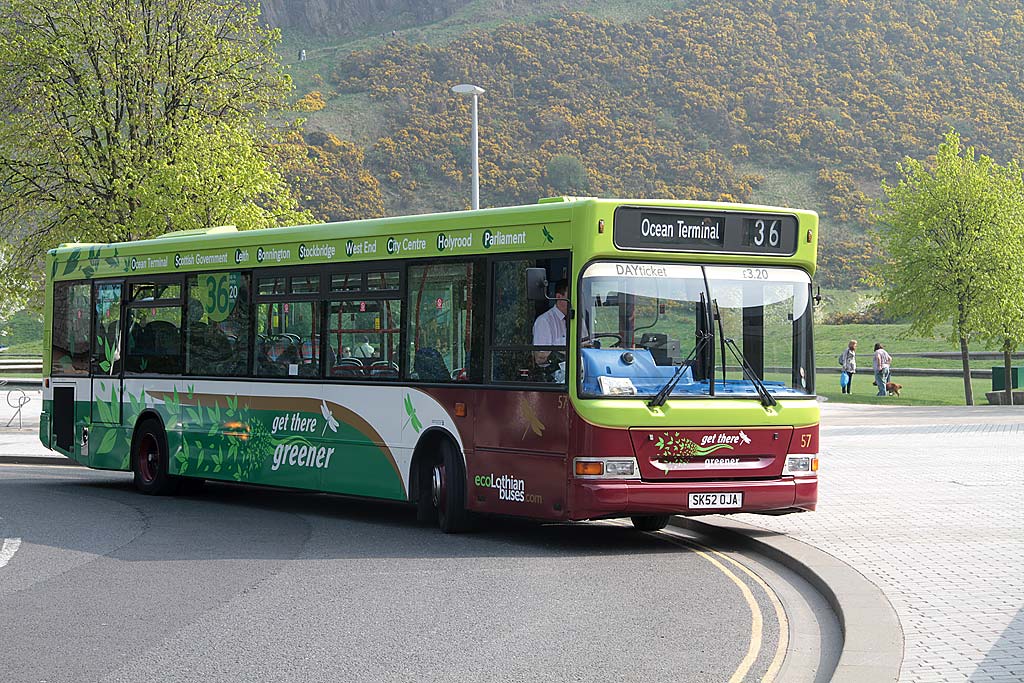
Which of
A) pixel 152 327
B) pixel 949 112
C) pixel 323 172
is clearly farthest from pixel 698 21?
pixel 152 327

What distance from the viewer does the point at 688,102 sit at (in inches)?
4953

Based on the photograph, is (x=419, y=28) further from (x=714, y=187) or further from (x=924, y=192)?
(x=924, y=192)

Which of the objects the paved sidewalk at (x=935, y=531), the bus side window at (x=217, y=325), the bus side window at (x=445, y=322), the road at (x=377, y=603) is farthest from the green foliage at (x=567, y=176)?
the road at (x=377, y=603)

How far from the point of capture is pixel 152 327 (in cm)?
1716

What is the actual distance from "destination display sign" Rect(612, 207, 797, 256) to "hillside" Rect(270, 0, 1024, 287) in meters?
87.5

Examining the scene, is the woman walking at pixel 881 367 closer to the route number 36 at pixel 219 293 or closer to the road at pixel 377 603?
the route number 36 at pixel 219 293

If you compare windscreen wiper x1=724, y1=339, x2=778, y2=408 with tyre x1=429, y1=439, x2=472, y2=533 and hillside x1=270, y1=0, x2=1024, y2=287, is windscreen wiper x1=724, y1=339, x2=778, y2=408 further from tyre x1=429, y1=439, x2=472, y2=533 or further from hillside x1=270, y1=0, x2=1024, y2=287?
hillside x1=270, y1=0, x2=1024, y2=287

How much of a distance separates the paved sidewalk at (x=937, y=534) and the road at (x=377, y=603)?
0.70 metres

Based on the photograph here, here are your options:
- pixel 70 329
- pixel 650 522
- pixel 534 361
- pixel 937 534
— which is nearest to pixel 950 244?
pixel 70 329

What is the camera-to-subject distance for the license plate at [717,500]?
11.9 meters

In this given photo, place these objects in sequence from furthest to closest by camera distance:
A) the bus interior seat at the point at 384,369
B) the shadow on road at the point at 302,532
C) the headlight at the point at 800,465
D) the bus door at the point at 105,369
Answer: the bus door at the point at 105,369, the bus interior seat at the point at 384,369, the headlight at the point at 800,465, the shadow on road at the point at 302,532

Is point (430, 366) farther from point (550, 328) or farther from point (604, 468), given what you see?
point (604, 468)

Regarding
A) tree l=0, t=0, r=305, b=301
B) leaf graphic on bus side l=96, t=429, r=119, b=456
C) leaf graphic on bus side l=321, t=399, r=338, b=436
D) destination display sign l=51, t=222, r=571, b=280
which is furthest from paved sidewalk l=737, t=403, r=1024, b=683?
tree l=0, t=0, r=305, b=301

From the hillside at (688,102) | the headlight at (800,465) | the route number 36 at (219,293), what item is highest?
the hillside at (688,102)
